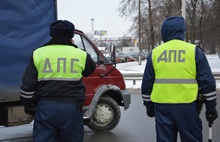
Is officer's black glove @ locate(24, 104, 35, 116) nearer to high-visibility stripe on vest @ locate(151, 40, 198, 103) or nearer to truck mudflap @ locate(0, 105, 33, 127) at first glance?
high-visibility stripe on vest @ locate(151, 40, 198, 103)

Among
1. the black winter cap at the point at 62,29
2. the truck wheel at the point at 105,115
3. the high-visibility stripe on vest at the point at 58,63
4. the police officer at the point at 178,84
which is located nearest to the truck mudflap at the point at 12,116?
the truck wheel at the point at 105,115

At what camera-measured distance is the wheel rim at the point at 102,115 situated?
710cm

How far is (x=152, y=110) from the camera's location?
4066 mm

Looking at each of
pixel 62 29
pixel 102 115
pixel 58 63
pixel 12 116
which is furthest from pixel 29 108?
pixel 102 115

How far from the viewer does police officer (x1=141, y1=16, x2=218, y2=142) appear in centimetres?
372

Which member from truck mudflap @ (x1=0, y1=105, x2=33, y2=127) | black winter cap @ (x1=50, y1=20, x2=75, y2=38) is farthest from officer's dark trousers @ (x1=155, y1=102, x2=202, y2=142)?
truck mudflap @ (x1=0, y1=105, x2=33, y2=127)

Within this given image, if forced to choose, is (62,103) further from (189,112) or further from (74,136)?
(189,112)

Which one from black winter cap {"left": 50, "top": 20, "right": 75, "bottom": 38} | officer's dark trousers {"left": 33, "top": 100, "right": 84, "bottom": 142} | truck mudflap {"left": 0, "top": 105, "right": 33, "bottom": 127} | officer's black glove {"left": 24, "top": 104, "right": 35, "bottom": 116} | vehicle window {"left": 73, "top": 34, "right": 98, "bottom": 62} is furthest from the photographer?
vehicle window {"left": 73, "top": 34, "right": 98, "bottom": 62}

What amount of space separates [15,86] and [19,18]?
1017 mm

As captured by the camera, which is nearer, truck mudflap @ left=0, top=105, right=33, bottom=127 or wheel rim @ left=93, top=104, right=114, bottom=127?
truck mudflap @ left=0, top=105, right=33, bottom=127

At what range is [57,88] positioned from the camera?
3.60 m

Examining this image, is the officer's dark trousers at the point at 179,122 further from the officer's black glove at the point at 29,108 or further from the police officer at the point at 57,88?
the officer's black glove at the point at 29,108

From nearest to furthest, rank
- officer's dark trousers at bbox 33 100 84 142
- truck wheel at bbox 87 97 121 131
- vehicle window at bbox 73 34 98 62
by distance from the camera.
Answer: officer's dark trousers at bbox 33 100 84 142
vehicle window at bbox 73 34 98 62
truck wheel at bbox 87 97 121 131

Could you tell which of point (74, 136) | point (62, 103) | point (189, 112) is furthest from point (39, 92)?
point (189, 112)
